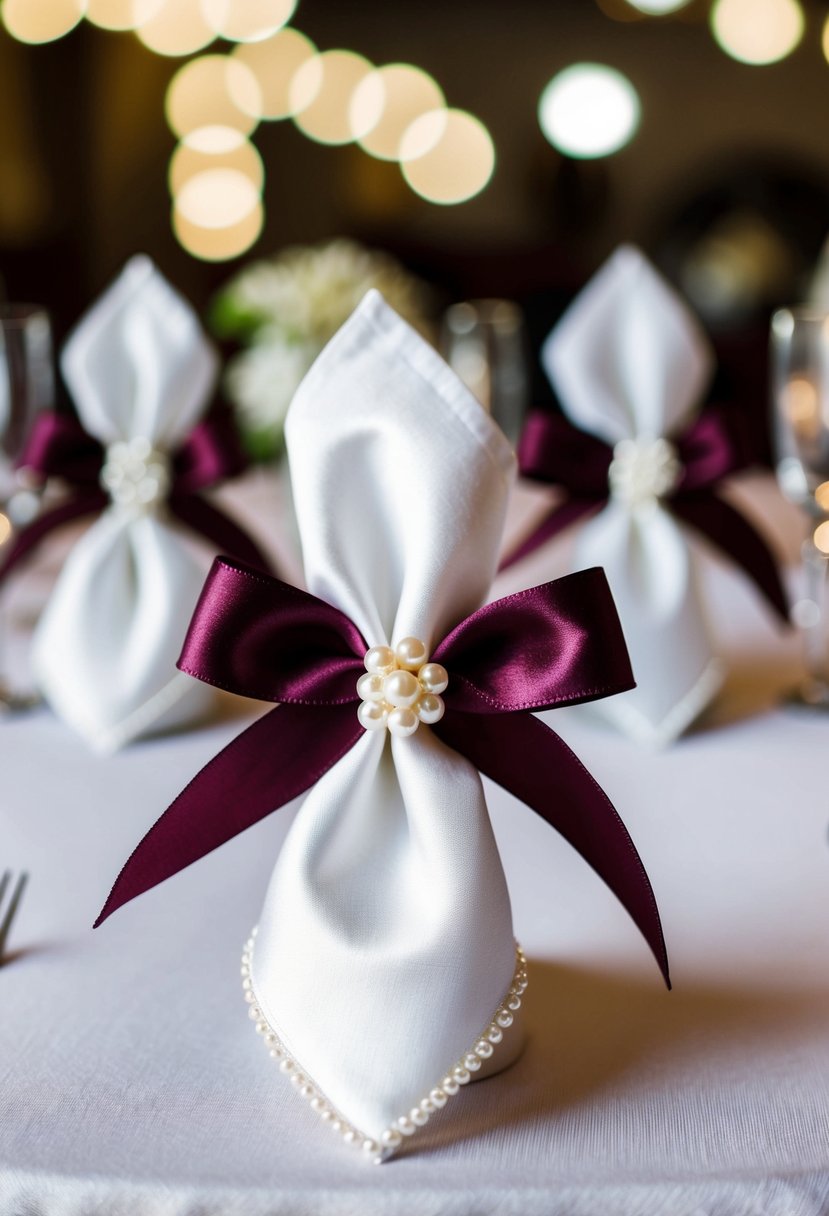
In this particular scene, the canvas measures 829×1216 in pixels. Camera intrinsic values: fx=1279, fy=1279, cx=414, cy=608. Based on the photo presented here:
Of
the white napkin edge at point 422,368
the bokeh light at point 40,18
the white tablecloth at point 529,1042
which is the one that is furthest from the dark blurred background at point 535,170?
the white napkin edge at point 422,368

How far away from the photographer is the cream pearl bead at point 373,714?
60 centimetres

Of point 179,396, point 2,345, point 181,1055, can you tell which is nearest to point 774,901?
point 181,1055

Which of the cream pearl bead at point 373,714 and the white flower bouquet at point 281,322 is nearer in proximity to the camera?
the cream pearl bead at point 373,714

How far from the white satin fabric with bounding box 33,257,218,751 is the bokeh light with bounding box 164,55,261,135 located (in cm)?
650

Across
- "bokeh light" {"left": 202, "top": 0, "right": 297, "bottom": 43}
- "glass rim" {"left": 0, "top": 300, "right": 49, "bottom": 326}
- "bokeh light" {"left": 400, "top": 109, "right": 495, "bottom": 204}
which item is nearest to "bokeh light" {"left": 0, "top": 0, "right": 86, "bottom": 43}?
"bokeh light" {"left": 202, "top": 0, "right": 297, "bottom": 43}

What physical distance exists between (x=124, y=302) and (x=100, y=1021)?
647 mm

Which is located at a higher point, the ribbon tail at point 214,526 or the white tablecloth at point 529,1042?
the ribbon tail at point 214,526

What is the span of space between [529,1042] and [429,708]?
0.18 m

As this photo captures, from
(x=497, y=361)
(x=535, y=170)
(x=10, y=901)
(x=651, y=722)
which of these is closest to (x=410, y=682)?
(x=10, y=901)

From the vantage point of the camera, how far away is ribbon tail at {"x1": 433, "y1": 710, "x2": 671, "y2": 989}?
630 mm

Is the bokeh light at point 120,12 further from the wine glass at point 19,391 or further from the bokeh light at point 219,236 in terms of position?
the wine glass at point 19,391

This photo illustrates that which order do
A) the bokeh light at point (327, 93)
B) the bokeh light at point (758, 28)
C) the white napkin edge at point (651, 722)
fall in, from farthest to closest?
the bokeh light at point (327, 93), the bokeh light at point (758, 28), the white napkin edge at point (651, 722)

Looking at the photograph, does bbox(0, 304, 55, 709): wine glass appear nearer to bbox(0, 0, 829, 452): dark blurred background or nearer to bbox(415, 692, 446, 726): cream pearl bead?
bbox(415, 692, 446, 726): cream pearl bead

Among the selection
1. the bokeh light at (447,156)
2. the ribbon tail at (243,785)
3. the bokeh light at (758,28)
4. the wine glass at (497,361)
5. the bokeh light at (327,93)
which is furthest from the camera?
the bokeh light at (447,156)
